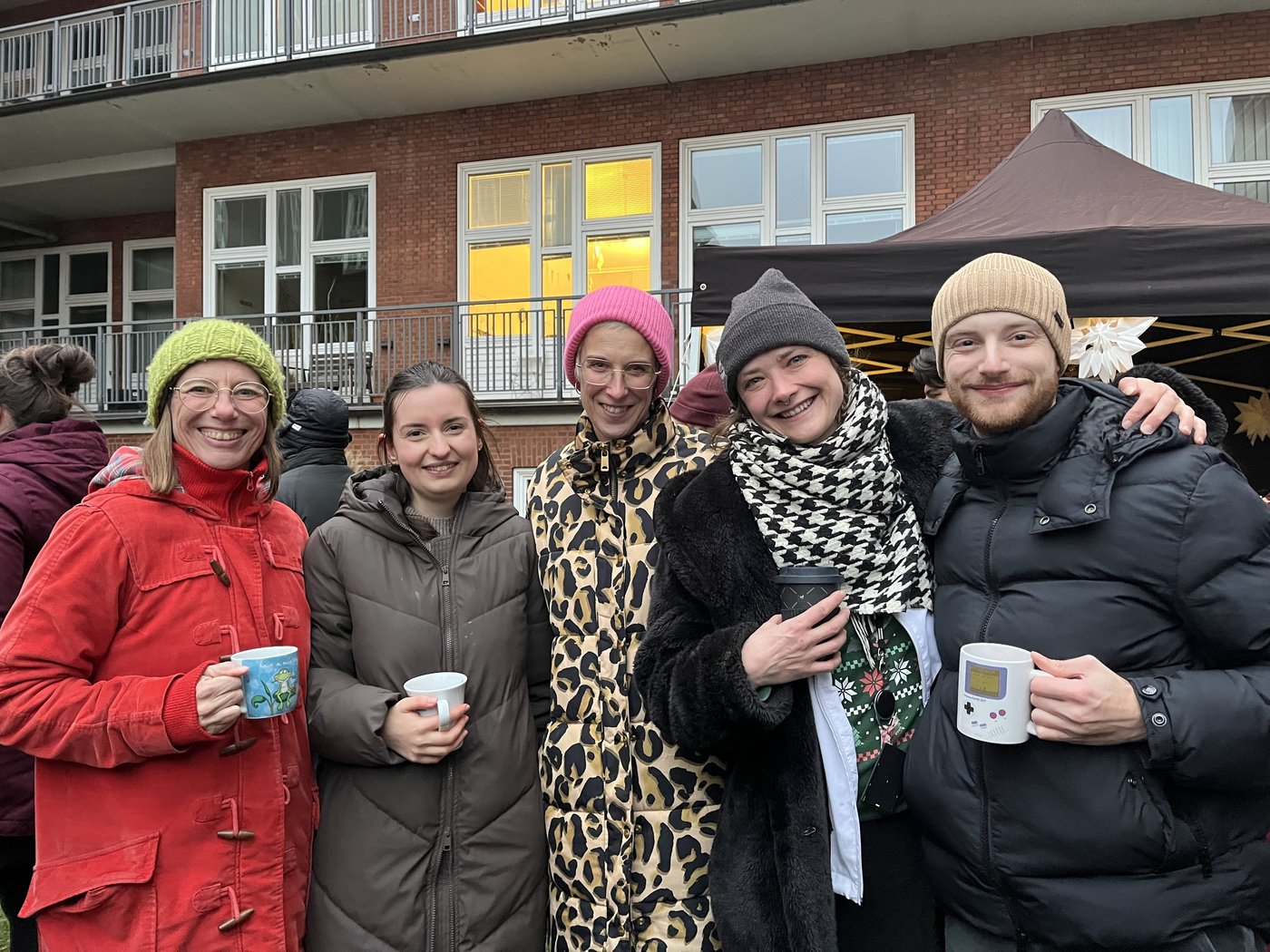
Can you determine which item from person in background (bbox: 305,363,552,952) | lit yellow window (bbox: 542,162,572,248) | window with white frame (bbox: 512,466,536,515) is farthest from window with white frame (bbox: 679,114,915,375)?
person in background (bbox: 305,363,552,952)

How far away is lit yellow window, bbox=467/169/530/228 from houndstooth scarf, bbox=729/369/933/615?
34.0ft

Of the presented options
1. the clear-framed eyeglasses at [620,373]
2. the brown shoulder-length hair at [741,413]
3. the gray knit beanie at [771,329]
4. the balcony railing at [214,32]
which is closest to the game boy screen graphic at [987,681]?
the brown shoulder-length hair at [741,413]

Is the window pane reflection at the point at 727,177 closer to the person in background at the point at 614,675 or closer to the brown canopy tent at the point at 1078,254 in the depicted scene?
the brown canopy tent at the point at 1078,254

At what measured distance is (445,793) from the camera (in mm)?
1971

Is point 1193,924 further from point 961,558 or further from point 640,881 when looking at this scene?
point 640,881

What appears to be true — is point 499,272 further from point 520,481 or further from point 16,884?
point 16,884

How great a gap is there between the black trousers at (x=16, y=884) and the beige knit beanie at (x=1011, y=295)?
2846 mm

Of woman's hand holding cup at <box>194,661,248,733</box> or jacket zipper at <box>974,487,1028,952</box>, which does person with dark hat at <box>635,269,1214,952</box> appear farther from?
woman's hand holding cup at <box>194,661,248,733</box>

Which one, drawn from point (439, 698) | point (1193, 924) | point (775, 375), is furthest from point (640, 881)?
point (775, 375)

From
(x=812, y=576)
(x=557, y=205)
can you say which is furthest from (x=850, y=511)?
(x=557, y=205)

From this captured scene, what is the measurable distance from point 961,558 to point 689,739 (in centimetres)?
70

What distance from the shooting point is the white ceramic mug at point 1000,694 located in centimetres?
149

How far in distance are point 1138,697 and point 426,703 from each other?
142 centimetres

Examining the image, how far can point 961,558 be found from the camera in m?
1.76
